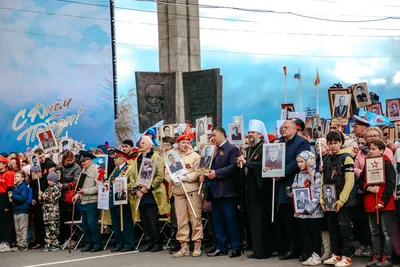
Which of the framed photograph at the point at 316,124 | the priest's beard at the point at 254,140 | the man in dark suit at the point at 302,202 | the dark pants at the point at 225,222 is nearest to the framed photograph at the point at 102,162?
the dark pants at the point at 225,222

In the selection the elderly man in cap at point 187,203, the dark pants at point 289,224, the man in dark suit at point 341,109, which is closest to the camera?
the dark pants at point 289,224

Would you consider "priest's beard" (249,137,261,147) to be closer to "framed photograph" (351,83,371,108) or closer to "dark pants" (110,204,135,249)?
"dark pants" (110,204,135,249)

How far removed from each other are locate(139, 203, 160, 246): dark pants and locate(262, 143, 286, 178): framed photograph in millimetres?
2793

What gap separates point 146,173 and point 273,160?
2.88m

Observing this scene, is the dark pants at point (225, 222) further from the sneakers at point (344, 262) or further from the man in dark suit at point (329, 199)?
the sneakers at point (344, 262)

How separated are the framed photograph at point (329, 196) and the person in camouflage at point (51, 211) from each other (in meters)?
6.12

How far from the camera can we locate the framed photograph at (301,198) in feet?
36.0

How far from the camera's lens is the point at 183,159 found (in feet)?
43.1

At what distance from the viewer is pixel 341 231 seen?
1052cm

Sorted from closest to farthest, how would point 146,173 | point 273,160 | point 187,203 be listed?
point 273,160
point 187,203
point 146,173

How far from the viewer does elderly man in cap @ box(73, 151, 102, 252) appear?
1429 centimetres

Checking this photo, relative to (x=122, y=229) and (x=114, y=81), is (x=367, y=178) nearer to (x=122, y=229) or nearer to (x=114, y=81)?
(x=122, y=229)

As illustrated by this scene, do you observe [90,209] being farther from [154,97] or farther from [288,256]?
[154,97]

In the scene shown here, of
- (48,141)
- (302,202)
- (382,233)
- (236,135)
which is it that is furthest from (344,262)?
(48,141)
